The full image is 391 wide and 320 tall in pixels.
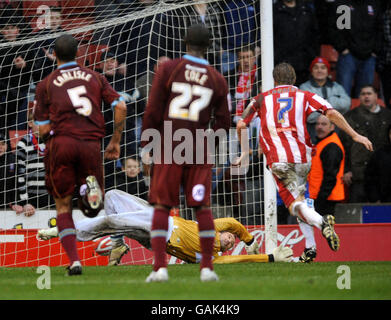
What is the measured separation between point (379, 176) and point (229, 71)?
8.64 ft

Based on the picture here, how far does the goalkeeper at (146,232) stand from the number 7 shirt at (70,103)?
2.04 metres

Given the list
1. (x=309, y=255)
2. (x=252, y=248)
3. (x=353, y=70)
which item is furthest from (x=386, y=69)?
(x=309, y=255)

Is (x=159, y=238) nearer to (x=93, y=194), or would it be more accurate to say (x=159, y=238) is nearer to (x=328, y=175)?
(x=93, y=194)

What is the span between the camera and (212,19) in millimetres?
11625

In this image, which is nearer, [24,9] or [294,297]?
[294,297]

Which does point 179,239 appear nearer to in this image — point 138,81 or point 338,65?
point 138,81

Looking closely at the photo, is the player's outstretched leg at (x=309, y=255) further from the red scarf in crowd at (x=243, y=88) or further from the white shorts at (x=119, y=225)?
the red scarf in crowd at (x=243, y=88)

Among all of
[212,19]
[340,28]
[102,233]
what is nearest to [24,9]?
[212,19]

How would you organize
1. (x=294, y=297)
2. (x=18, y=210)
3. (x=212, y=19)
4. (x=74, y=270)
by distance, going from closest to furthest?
1. (x=294, y=297)
2. (x=74, y=270)
3. (x=18, y=210)
4. (x=212, y=19)

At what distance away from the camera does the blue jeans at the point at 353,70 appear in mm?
12461

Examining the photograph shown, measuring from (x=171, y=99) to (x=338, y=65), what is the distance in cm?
695

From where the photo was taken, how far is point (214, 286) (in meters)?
5.57

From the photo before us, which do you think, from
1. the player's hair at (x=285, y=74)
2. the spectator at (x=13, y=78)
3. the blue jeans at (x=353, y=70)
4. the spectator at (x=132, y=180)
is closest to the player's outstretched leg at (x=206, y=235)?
the player's hair at (x=285, y=74)

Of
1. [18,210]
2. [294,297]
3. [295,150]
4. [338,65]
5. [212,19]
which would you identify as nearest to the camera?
[294,297]
